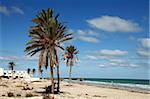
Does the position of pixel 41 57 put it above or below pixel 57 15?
below

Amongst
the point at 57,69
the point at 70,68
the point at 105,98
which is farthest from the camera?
the point at 70,68

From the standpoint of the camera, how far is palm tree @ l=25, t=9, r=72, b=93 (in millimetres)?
32906

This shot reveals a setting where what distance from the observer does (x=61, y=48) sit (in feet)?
111

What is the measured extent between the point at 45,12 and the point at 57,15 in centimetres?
159

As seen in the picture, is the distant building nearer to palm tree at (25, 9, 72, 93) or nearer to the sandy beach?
the sandy beach

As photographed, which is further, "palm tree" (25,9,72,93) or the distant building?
the distant building

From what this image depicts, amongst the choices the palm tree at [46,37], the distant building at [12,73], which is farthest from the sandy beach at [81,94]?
the distant building at [12,73]

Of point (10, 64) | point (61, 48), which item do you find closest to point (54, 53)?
point (61, 48)

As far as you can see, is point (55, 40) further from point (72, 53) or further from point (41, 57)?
point (72, 53)

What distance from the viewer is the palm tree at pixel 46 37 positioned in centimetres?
3291

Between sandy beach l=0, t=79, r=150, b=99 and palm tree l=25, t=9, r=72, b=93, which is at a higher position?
palm tree l=25, t=9, r=72, b=93

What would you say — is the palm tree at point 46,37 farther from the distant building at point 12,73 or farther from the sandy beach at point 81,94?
the distant building at point 12,73

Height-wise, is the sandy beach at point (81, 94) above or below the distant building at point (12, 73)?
below

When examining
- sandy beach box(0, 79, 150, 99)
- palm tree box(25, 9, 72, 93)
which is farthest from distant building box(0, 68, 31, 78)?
palm tree box(25, 9, 72, 93)
